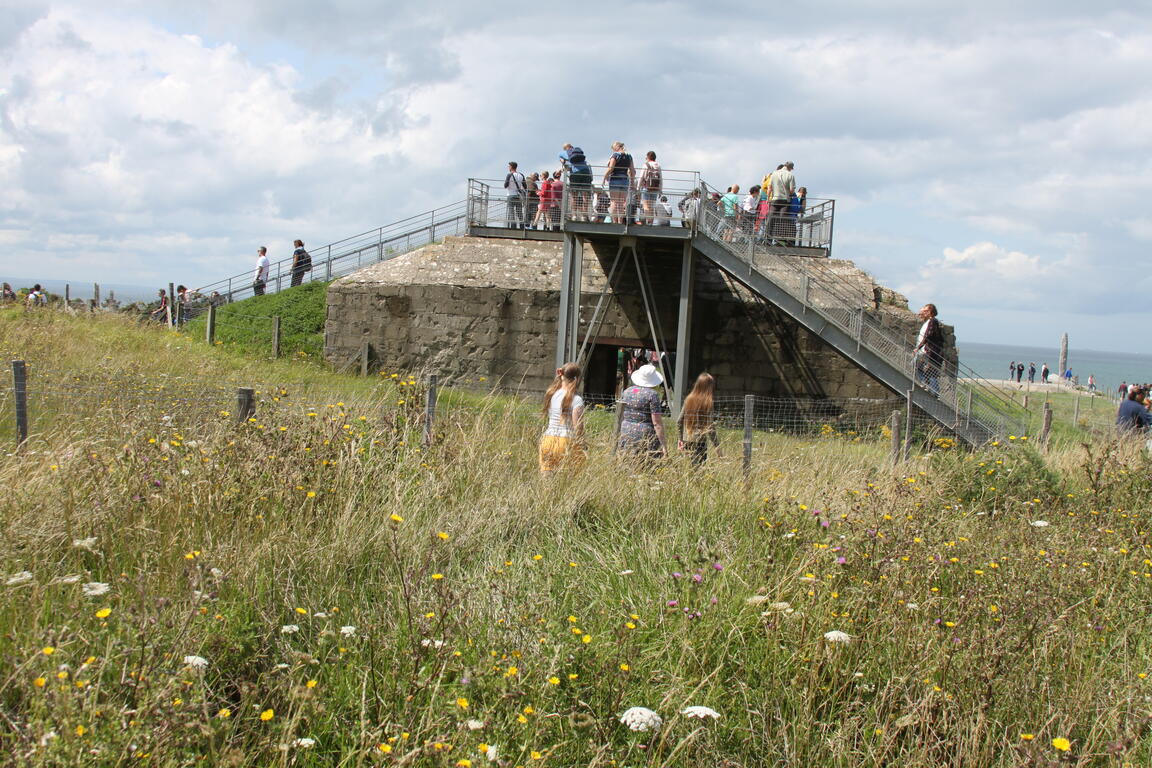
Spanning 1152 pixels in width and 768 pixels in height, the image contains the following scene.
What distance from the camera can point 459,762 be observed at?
9.76ft

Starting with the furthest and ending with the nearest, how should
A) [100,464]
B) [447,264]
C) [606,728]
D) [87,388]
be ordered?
1. [447,264]
2. [87,388]
3. [100,464]
4. [606,728]

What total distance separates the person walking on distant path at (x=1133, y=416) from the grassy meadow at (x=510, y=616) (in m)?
7.42

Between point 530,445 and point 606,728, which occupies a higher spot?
point 530,445

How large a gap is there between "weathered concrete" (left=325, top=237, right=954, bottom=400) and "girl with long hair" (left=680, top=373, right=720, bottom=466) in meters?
9.17

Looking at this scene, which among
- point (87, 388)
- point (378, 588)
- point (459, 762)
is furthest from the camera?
point (87, 388)

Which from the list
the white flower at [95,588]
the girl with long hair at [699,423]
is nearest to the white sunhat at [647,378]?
the girl with long hair at [699,423]

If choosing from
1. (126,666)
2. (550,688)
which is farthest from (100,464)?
(550,688)

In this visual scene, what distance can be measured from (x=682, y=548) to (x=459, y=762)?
2.85 metres

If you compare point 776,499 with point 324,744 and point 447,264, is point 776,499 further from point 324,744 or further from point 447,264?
point 447,264

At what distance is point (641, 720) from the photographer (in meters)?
3.44

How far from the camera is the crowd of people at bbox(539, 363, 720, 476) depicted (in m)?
7.96

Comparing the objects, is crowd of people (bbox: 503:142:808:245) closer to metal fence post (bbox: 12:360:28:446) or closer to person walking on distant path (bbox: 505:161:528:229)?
person walking on distant path (bbox: 505:161:528:229)

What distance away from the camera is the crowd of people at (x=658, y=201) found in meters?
17.3

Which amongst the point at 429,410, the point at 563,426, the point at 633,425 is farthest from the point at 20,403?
the point at 633,425
